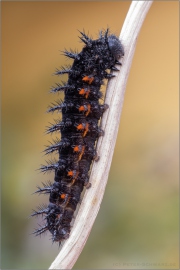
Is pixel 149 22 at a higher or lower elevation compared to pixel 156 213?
higher

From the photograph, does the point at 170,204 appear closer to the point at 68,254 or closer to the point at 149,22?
the point at 149,22

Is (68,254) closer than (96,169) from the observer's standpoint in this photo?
Yes

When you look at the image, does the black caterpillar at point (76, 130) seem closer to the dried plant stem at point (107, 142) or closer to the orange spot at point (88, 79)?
the orange spot at point (88, 79)

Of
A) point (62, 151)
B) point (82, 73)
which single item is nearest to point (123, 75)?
point (82, 73)

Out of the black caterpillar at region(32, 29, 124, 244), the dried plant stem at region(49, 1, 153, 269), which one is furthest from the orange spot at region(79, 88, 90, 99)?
the dried plant stem at region(49, 1, 153, 269)

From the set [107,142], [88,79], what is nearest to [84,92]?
[88,79]

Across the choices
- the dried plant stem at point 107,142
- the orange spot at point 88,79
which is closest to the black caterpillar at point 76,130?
the orange spot at point 88,79

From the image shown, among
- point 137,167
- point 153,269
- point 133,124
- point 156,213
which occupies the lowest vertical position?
point 153,269

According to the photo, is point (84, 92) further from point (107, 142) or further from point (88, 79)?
point (107, 142)
